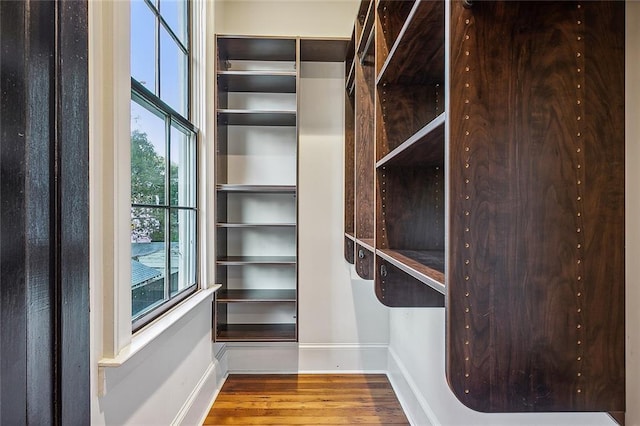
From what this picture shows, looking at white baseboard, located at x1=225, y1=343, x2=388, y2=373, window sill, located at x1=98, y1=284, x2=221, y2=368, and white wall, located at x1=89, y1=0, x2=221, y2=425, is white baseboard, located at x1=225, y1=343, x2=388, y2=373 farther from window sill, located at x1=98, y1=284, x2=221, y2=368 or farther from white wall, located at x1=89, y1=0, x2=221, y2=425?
white wall, located at x1=89, y1=0, x2=221, y2=425

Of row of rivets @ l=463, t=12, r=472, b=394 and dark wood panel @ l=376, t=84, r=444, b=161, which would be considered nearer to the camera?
row of rivets @ l=463, t=12, r=472, b=394

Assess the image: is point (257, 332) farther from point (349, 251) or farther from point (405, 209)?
point (405, 209)

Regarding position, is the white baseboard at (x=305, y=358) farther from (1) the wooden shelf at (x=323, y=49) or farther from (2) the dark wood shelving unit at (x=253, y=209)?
(1) the wooden shelf at (x=323, y=49)

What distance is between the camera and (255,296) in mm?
2529

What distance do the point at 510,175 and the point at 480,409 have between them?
1.60 feet

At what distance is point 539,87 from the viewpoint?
72 centimetres

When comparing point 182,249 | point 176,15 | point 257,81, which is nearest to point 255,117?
point 257,81

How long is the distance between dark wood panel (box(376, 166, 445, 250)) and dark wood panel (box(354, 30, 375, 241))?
48cm

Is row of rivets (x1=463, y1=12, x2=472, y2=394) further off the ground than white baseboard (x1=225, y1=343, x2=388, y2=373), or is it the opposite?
row of rivets (x1=463, y1=12, x2=472, y2=394)

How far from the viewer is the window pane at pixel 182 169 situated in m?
1.85

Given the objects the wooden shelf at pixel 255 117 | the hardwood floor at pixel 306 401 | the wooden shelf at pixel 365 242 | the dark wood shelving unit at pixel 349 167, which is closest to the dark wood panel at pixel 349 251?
the dark wood shelving unit at pixel 349 167

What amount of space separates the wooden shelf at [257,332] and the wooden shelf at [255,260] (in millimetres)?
469

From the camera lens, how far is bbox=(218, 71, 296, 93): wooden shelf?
2.38 m

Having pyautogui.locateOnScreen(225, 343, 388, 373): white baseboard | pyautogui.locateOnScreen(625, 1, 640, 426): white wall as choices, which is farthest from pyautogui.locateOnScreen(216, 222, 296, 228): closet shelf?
pyautogui.locateOnScreen(625, 1, 640, 426): white wall
